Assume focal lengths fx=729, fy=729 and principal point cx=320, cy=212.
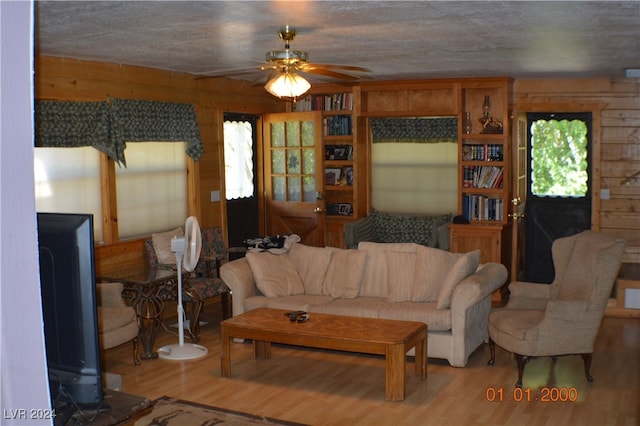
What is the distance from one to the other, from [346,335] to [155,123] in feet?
10.7

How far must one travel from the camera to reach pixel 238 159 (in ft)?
28.8

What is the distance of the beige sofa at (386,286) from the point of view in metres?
5.62

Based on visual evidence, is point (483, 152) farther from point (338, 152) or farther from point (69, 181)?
point (69, 181)

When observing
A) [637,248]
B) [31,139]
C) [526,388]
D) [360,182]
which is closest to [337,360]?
[526,388]

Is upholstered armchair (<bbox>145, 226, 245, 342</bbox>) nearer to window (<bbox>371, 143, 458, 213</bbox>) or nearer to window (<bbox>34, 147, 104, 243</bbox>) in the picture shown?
window (<bbox>34, 147, 104, 243</bbox>)

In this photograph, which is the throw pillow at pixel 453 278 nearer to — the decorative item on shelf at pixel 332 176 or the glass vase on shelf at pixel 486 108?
the glass vase on shelf at pixel 486 108

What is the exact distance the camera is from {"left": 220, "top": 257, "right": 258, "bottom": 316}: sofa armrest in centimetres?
627

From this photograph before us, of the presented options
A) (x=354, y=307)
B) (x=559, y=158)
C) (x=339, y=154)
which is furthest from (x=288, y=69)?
(x=559, y=158)

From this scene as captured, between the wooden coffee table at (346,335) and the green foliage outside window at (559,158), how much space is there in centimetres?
424

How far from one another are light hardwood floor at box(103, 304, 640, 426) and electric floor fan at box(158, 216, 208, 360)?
11 cm

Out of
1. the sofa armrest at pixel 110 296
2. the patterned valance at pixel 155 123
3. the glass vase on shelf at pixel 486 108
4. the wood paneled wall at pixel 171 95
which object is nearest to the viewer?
the sofa armrest at pixel 110 296

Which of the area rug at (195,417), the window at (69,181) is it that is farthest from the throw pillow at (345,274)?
the window at (69,181)

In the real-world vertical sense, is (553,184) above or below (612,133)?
below
